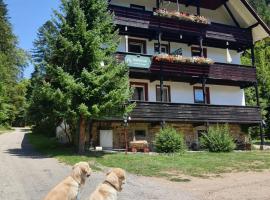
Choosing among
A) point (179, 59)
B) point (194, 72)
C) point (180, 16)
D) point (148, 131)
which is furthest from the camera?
point (180, 16)

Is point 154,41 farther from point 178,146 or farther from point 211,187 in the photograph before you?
point 211,187

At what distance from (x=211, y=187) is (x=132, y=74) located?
538 inches

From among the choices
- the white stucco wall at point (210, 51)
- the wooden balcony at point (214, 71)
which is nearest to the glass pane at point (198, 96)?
the wooden balcony at point (214, 71)

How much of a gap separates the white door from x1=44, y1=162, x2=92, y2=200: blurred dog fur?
16.4 m

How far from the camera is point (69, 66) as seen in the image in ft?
66.1

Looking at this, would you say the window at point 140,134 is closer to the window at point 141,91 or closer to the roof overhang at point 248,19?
the window at point 141,91

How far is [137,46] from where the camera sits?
90.3 feet

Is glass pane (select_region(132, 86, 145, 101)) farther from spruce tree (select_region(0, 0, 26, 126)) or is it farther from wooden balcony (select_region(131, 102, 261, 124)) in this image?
spruce tree (select_region(0, 0, 26, 126))

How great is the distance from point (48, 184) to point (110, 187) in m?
6.58

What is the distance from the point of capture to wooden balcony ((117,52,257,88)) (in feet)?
81.8

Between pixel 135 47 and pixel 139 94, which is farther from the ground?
pixel 135 47

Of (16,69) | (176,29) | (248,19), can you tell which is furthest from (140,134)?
(16,69)

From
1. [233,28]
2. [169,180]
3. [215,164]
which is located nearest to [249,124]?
[233,28]

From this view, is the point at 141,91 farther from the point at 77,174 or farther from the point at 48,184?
the point at 77,174
